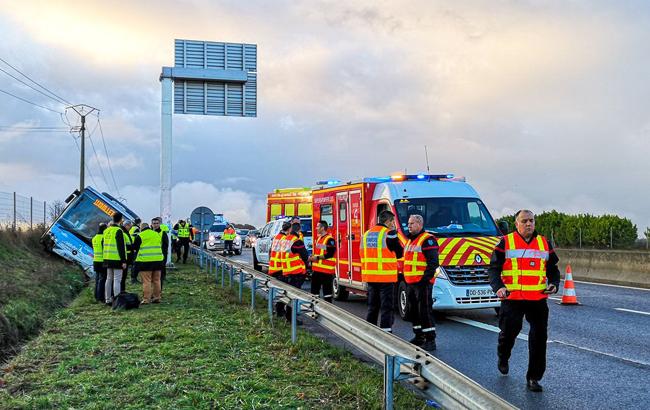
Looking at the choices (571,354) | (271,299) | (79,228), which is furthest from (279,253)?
(79,228)

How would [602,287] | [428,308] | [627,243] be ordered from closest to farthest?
[428,308] → [602,287] → [627,243]

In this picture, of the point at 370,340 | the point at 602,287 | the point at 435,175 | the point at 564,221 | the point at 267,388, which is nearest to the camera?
the point at 370,340

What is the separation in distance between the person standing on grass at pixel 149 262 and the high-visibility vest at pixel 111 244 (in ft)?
1.50

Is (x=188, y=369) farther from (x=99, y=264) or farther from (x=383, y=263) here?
(x=99, y=264)

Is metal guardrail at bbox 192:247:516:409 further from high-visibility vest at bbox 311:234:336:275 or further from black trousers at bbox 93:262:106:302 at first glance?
black trousers at bbox 93:262:106:302

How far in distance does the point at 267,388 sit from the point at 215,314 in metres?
5.31

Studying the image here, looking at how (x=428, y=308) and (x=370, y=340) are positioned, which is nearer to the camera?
(x=370, y=340)

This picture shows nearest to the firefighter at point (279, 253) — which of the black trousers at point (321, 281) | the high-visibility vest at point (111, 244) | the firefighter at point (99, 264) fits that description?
the black trousers at point (321, 281)

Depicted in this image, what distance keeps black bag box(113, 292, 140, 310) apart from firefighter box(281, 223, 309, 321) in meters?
3.02

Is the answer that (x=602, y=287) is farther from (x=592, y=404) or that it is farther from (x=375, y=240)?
(x=592, y=404)

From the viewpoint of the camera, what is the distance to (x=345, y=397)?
236 inches

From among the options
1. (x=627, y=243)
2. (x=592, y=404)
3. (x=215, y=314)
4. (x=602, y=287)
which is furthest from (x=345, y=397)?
(x=627, y=243)

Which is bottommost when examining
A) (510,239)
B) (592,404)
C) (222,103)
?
(592,404)

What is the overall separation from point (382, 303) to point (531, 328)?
241 centimetres
